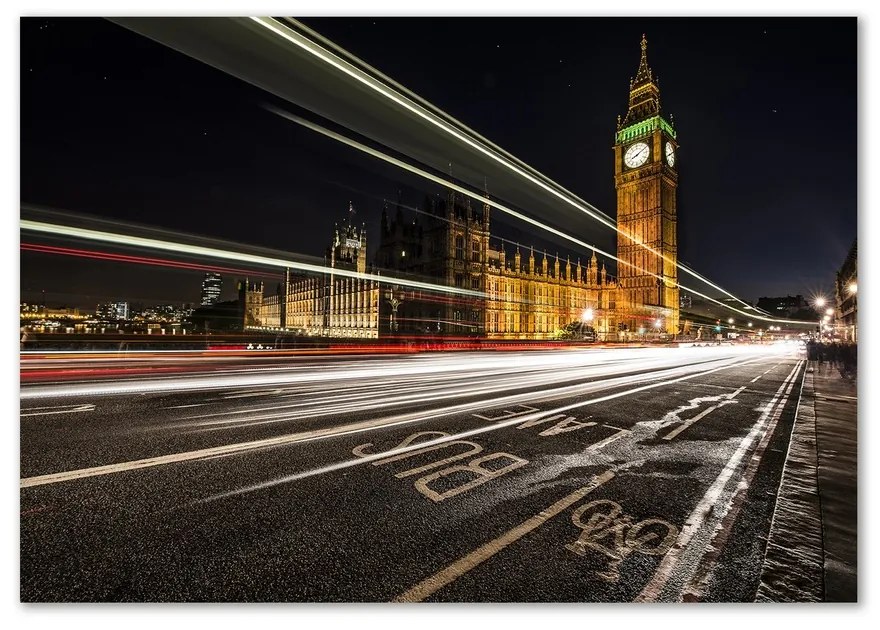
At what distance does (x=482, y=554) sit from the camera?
2.41 m

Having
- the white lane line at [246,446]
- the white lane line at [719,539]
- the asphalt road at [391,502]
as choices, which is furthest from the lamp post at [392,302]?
the white lane line at [719,539]

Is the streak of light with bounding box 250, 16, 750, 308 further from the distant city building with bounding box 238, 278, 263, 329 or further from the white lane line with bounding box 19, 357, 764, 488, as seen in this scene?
the distant city building with bounding box 238, 278, 263, 329

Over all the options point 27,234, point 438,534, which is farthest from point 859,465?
point 27,234

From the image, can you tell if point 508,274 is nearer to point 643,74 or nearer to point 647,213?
point 647,213

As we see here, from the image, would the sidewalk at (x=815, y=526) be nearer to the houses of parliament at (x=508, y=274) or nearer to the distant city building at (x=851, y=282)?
the distant city building at (x=851, y=282)

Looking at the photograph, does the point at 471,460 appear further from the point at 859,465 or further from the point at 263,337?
the point at 263,337

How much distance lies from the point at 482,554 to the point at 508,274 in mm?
59902

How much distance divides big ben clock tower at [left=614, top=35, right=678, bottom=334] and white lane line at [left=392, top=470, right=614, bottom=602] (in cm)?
7379

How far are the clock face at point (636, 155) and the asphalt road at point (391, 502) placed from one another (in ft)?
264

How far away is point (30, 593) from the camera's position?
2.31 m

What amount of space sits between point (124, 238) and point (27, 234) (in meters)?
4.89

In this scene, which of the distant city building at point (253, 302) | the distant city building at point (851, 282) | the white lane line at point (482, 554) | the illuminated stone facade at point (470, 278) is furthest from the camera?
the distant city building at point (253, 302)

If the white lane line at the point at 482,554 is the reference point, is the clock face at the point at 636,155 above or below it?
above

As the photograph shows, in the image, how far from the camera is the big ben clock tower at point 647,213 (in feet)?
224
